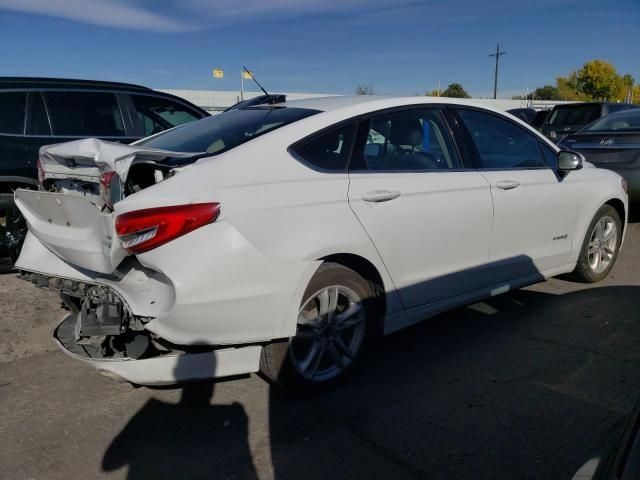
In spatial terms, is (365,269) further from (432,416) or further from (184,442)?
(184,442)

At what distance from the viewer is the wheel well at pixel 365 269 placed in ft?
10.3

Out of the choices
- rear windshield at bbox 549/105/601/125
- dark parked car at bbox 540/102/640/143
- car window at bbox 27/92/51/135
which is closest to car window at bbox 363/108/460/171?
car window at bbox 27/92/51/135

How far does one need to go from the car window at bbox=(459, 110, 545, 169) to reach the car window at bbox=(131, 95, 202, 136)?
3.83 m

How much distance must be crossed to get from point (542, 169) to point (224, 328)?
3.00m

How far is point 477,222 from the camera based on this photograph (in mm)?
3852

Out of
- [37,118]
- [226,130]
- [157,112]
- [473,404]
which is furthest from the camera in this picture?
[157,112]

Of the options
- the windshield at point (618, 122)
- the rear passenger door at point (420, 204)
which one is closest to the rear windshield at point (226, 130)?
the rear passenger door at point (420, 204)

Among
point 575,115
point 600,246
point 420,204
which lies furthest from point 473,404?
point 575,115

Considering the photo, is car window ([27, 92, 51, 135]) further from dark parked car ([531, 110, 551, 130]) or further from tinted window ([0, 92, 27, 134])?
dark parked car ([531, 110, 551, 130])

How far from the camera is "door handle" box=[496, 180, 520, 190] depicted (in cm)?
403

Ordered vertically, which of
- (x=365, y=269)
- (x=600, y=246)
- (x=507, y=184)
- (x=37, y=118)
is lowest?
(x=600, y=246)

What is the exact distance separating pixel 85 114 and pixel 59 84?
0.38 meters

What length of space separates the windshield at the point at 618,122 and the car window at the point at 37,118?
7.11 meters

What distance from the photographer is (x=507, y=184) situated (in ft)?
13.4
